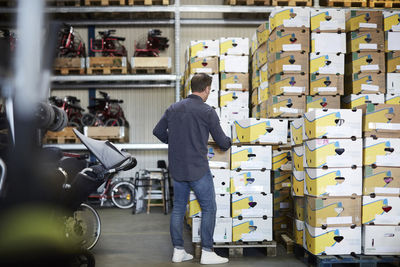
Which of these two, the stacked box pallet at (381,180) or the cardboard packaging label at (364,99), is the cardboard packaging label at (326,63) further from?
the stacked box pallet at (381,180)

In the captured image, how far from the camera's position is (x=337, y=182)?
12.2 feet

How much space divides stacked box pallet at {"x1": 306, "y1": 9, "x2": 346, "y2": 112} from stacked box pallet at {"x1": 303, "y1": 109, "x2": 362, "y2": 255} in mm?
1806

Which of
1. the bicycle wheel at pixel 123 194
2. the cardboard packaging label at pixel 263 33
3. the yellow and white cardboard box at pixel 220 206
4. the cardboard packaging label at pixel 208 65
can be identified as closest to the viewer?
the yellow and white cardboard box at pixel 220 206

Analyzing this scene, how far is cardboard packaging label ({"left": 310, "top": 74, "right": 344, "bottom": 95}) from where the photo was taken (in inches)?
216

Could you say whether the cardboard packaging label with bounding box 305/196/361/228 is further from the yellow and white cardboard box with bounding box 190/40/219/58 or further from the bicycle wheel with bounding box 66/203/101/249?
the yellow and white cardboard box with bounding box 190/40/219/58

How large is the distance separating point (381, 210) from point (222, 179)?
1.67 m

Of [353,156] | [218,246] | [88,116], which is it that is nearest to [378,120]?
[353,156]

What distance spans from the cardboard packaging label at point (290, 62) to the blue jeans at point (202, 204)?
7.20 ft

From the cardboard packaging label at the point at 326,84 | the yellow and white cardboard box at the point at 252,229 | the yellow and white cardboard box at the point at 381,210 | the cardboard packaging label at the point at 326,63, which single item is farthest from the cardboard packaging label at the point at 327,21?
the yellow and white cardboard box at the point at 252,229

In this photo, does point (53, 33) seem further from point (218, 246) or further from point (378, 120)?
point (218, 246)

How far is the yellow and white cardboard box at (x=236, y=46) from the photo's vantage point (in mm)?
6969

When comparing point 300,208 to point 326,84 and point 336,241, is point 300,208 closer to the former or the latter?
point 336,241

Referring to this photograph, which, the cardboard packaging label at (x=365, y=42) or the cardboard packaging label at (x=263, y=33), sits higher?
the cardboard packaging label at (x=263, y=33)

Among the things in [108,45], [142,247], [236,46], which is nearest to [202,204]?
[142,247]
